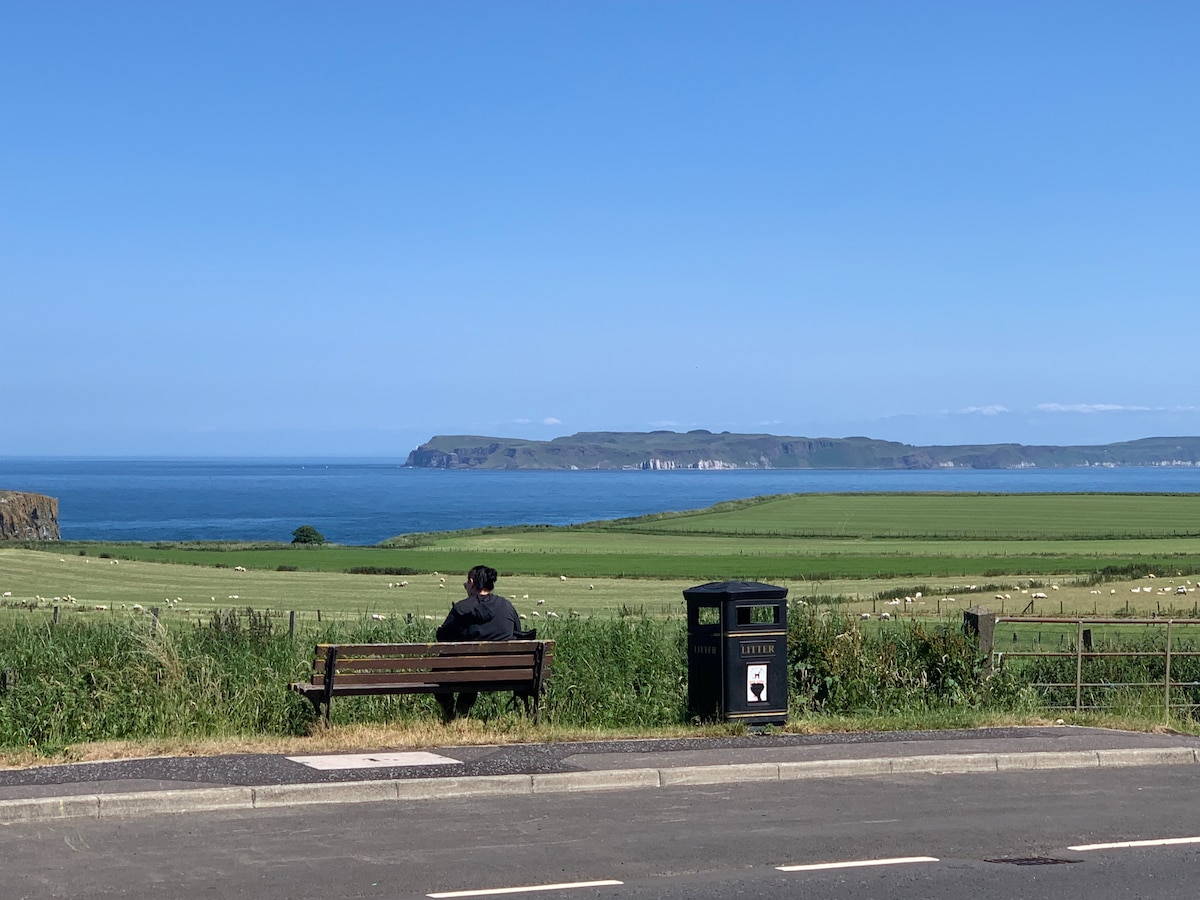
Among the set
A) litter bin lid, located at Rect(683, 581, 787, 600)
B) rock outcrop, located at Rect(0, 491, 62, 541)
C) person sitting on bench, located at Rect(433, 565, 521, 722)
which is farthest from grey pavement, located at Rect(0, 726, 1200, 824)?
rock outcrop, located at Rect(0, 491, 62, 541)

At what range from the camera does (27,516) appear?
100938mm

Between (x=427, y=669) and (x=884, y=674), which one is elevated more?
(x=427, y=669)

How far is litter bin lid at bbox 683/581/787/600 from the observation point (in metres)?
12.6

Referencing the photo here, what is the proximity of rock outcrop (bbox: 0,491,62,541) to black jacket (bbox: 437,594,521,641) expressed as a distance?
9186 centimetres

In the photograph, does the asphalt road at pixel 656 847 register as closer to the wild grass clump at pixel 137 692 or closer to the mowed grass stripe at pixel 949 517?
the wild grass clump at pixel 137 692

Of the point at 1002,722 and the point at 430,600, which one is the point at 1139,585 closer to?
the point at 430,600

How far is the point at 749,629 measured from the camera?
41.6 ft

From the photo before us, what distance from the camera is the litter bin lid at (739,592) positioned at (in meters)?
12.6

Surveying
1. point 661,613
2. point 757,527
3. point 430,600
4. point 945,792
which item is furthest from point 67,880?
point 757,527

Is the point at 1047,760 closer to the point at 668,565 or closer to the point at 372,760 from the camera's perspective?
the point at 372,760

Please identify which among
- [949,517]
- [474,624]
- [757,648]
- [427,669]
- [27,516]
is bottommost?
[27,516]

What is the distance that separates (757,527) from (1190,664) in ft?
239

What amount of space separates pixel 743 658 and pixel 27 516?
9782cm

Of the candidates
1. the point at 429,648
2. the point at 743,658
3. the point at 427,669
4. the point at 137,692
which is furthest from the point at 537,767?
the point at 137,692
